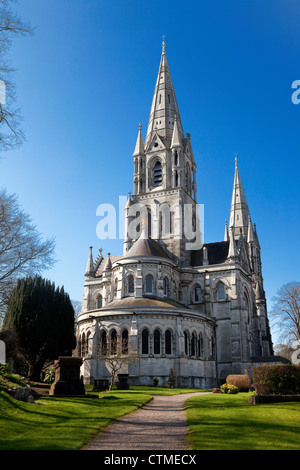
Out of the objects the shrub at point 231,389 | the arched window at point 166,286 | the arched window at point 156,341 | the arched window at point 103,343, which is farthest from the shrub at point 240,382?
the arched window at point 166,286

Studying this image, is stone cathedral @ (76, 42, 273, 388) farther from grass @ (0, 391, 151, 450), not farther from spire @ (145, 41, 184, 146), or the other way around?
grass @ (0, 391, 151, 450)

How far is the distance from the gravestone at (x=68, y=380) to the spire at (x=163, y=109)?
45.7 m

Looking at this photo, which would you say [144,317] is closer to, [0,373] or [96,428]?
[0,373]

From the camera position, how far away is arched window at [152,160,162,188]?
2445 inches

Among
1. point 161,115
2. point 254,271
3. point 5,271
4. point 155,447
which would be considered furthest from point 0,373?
point 254,271

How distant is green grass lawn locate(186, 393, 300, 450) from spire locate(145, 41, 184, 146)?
168 ft

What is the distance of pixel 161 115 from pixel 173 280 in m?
27.1

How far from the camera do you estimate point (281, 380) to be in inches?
799

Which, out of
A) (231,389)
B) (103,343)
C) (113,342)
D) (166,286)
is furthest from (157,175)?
(231,389)

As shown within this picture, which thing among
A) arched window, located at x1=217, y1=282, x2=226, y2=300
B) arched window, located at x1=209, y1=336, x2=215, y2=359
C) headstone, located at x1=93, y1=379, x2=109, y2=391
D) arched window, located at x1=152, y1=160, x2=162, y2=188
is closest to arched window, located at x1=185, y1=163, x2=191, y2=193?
arched window, located at x1=152, y1=160, x2=162, y2=188

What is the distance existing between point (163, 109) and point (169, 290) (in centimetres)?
2961

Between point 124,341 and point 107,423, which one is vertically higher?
point 124,341

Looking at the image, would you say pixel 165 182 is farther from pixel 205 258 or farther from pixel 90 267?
pixel 90 267
